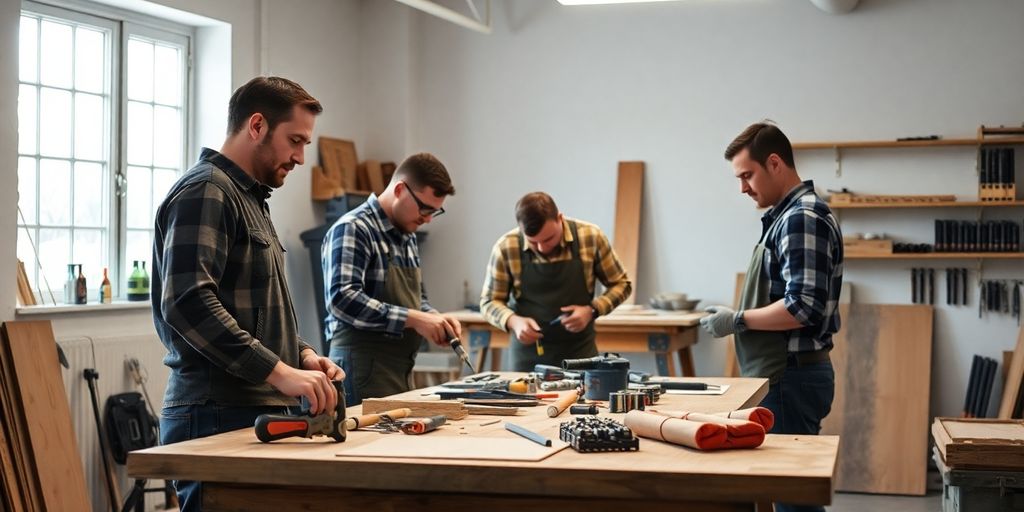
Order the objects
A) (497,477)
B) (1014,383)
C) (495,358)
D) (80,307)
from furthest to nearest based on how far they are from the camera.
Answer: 1. (495,358)
2. (1014,383)
3. (80,307)
4. (497,477)

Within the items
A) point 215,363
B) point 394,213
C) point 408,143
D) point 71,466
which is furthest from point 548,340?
point 408,143

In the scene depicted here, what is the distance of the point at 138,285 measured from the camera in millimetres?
5562

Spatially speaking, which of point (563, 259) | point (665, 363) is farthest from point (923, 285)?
point (563, 259)

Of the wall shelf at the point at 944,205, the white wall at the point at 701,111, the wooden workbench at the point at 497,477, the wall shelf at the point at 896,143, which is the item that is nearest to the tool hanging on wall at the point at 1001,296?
the white wall at the point at 701,111

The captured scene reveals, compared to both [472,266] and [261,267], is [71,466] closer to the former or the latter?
[261,267]

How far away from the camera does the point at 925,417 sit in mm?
6199

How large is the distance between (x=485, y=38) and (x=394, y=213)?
3680 mm

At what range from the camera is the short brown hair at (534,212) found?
179 inches

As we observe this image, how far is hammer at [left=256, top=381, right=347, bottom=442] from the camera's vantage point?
7.68 ft

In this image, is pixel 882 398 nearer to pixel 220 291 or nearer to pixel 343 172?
pixel 343 172

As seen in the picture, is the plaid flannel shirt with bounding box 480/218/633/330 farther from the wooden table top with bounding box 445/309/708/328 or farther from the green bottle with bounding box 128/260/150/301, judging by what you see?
the green bottle with bounding box 128/260/150/301

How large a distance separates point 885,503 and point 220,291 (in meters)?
4.57

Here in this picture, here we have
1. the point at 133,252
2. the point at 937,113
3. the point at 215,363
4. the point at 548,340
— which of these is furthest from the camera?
the point at 937,113

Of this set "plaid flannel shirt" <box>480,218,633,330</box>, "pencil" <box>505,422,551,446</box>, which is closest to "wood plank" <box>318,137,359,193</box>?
"plaid flannel shirt" <box>480,218,633,330</box>
